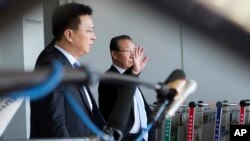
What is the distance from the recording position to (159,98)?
46 cm

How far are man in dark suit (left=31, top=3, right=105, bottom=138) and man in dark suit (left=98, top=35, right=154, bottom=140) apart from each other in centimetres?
17

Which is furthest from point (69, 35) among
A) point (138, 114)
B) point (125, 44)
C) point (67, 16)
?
point (125, 44)

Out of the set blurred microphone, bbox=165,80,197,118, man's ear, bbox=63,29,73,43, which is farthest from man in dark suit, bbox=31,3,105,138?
blurred microphone, bbox=165,80,197,118

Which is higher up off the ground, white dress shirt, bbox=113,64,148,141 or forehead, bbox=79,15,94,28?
forehead, bbox=79,15,94,28

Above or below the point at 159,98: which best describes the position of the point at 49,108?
below

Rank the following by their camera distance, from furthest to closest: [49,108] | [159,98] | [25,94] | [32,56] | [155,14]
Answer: [32,56] → [49,108] → [155,14] → [159,98] → [25,94]

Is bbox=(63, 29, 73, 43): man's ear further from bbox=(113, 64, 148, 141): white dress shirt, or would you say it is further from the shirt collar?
bbox=(113, 64, 148, 141): white dress shirt

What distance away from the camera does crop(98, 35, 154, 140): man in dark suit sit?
147 centimetres

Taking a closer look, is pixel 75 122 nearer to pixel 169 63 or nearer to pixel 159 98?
pixel 159 98

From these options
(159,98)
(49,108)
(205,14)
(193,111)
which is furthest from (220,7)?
(193,111)

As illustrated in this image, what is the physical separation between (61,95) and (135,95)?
47cm

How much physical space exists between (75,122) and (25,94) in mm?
812

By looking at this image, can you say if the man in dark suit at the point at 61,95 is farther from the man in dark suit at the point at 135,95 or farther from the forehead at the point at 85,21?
the man in dark suit at the point at 135,95

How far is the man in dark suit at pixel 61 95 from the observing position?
105 centimetres
